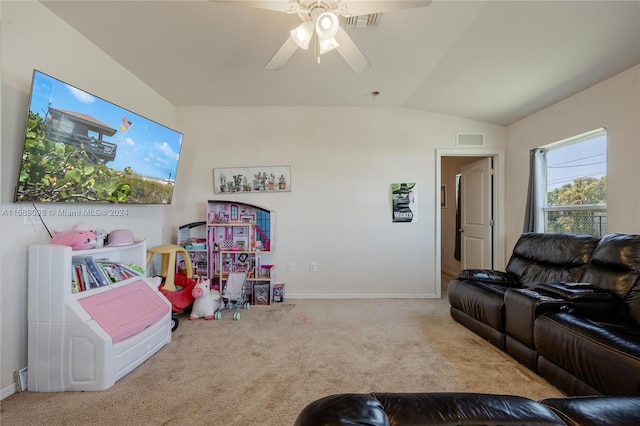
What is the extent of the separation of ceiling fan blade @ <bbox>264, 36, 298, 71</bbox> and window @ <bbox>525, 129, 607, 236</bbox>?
116 inches

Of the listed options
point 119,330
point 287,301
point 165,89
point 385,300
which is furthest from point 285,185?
point 119,330

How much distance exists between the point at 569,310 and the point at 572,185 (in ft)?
5.75

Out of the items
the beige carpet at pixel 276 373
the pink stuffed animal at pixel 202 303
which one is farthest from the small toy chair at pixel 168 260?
the beige carpet at pixel 276 373

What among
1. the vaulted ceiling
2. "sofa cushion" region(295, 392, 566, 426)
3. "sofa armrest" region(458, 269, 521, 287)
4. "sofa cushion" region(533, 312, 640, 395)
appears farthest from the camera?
"sofa armrest" region(458, 269, 521, 287)

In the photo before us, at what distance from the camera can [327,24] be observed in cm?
150

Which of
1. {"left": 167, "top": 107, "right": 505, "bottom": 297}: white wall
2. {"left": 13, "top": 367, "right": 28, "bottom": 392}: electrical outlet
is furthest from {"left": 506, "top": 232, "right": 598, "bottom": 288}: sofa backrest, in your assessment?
{"left": 13, "top": 367, "right": 28, "bottom": 392}: electrical outlet

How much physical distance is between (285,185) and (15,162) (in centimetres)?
243

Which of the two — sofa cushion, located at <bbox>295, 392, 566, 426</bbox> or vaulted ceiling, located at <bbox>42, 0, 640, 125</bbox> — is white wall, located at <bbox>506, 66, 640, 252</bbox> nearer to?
vaulted ceiling, located at <bbox>42, 0, 640, 125</bbox>

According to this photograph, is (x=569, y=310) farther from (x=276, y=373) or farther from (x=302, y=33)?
(x=302, y=33)

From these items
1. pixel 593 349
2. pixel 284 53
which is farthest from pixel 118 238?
pixel 593 349

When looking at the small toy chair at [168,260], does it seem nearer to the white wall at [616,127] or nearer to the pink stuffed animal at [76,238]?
the pink stuffed animal at [76,238]

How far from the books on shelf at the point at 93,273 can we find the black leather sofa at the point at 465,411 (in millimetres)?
1974

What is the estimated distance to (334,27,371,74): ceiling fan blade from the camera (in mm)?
1670

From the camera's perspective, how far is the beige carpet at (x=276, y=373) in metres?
1.49
